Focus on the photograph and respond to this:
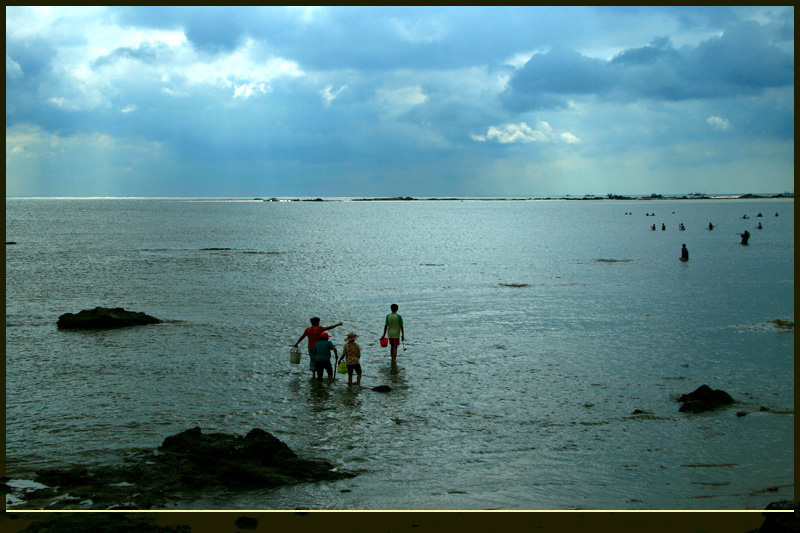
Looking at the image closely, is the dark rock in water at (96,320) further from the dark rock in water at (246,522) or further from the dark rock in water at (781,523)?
the dark rock in water at (781,523)

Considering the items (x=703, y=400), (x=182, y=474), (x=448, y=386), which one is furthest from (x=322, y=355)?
(x=703, y=400)

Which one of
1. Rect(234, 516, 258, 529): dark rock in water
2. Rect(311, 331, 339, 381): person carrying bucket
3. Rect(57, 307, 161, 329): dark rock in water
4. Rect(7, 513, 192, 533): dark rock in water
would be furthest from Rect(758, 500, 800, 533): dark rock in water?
Rect(57, 307, 161, 329): dark rock in water

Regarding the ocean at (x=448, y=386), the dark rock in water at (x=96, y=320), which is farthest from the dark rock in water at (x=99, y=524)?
the dark rock in water at (x=96, y=320)

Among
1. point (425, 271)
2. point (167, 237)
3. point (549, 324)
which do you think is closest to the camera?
point (549, 324)

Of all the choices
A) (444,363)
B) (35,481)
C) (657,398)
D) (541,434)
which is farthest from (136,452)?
(657,398)

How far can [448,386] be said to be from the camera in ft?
53.8

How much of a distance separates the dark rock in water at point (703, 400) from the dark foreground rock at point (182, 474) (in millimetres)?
8577

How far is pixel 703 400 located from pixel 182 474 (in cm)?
1172

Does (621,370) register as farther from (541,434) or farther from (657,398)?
(541,434)

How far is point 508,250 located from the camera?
61.2 meters

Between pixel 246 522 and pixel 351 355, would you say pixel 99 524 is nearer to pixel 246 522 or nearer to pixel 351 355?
pixel 246 522

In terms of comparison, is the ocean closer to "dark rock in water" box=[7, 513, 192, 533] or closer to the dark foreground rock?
the dark foreground rock

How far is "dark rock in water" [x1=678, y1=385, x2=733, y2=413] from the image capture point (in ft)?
47.3

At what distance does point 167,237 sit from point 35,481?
70.5m
